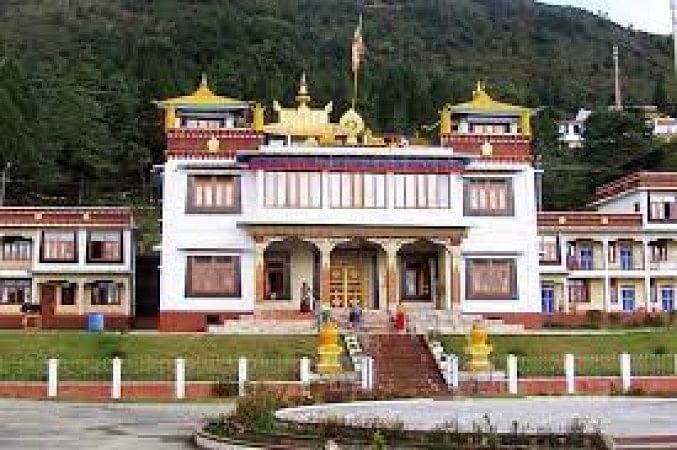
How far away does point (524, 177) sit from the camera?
160ft

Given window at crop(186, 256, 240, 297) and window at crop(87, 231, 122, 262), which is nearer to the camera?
window at crop(186, 256, 240, 297)

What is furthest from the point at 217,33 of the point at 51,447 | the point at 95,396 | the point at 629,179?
the point at 51,447

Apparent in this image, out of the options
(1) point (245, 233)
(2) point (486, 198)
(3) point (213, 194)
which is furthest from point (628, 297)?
(3) point (213, 194)

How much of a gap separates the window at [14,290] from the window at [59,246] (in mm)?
1699

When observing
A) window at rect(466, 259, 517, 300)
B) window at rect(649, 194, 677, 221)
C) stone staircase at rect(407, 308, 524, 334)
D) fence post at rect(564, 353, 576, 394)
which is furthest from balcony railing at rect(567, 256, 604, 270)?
fence post at rect(564, 353, 576, 394)

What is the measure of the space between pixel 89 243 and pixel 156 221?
69.2 ft

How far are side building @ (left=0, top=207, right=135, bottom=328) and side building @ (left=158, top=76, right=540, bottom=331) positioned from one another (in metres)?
8.39

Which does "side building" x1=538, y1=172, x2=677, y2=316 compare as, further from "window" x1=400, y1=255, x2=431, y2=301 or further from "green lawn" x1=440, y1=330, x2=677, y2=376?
"green lawn" x1=440, y1=330, x2=677, y2=376

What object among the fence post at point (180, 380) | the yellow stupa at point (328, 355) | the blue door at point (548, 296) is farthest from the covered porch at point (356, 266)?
the fence post at point (180, 380)

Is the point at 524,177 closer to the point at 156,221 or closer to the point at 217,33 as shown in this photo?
the point at 156,221

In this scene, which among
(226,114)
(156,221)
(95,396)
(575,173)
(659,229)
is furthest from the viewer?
(575,173)

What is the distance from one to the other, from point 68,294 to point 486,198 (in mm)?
21027

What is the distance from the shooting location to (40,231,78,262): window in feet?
178

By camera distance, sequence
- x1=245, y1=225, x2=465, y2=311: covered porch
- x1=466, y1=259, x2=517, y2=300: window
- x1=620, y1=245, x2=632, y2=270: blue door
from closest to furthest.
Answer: x1=245, y1=225, x2=465, y2=311: covered porch, x1=466, y1=259, x2=517, y2=300: window, x1=620, y1=245, x2=632, y2=270: blue door
